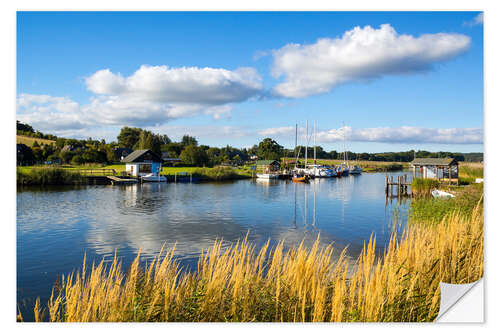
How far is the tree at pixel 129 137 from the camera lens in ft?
118

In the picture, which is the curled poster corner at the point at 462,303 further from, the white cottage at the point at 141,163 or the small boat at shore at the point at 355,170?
the small boat at shore at the point at 355,170

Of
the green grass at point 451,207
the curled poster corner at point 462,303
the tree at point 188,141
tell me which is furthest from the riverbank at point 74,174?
the green grass at point 451,207

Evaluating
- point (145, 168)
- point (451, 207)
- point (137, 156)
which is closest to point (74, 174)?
point (137, 156)

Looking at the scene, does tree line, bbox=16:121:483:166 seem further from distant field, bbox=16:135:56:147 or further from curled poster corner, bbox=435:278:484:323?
curled poster corner, bbox=435:278:484:323

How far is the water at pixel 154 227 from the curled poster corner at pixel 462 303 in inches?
46.4

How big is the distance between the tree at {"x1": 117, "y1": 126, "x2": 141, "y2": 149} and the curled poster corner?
35060 millimetres

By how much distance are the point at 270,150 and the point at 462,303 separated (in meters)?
51.6

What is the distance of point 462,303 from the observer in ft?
14.0

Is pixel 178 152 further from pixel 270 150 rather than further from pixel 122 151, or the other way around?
pixel 270 150

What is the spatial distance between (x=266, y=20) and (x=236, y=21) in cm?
48

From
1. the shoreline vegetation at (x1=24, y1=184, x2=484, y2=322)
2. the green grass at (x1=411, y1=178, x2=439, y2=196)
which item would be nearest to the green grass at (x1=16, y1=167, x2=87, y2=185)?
the shoreline vegetation at (x1=24, y1=184, x2=484, y2=322)

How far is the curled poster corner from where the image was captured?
388cm
